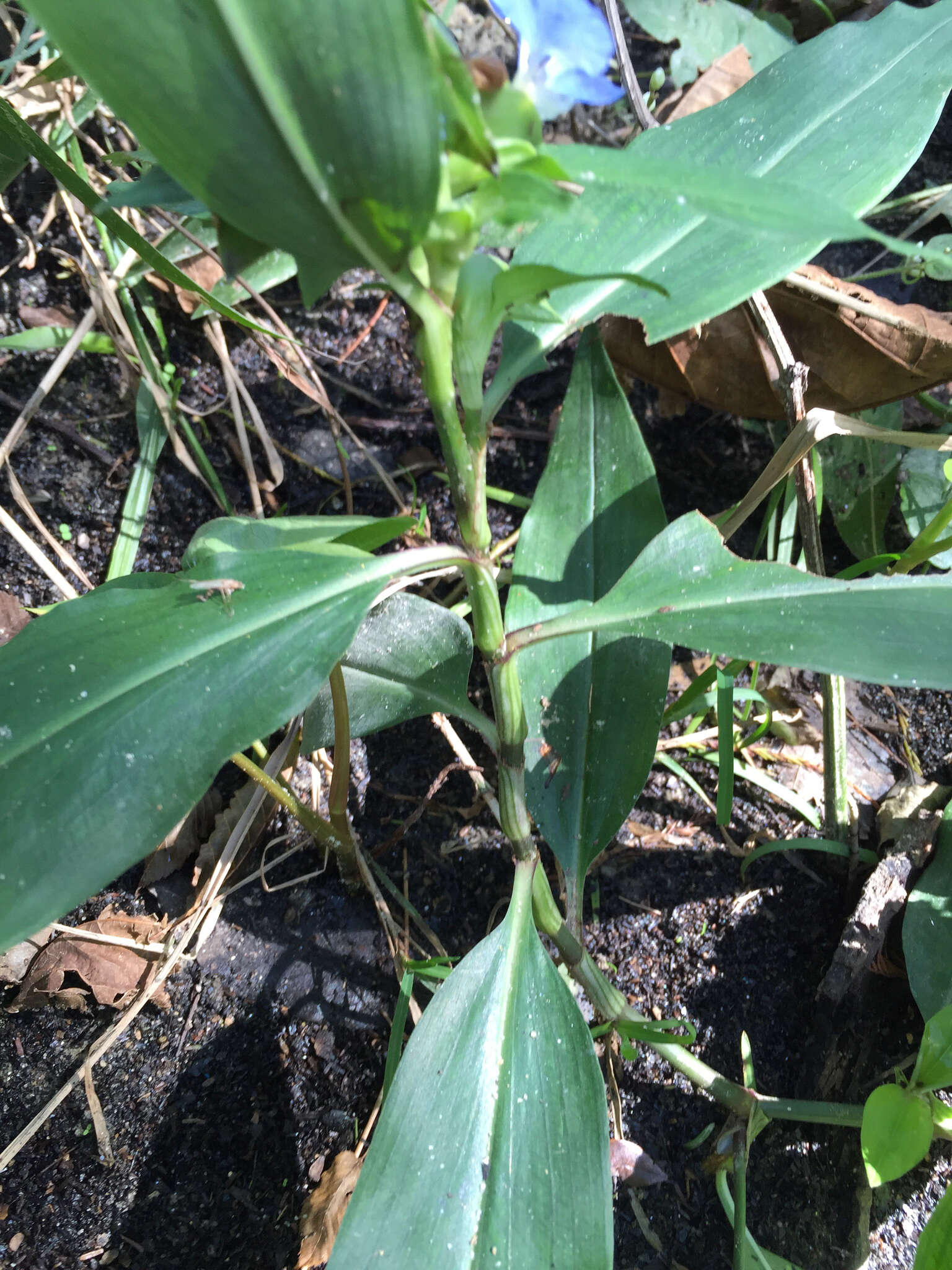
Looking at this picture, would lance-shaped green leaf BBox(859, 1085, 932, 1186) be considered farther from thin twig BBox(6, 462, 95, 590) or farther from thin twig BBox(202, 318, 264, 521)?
thin twig BBox(6, 462, 95, 590)

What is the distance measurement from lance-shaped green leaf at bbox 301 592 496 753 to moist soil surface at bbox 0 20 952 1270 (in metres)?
0.22

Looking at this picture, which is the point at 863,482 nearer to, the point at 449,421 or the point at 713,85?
the point at 713,85

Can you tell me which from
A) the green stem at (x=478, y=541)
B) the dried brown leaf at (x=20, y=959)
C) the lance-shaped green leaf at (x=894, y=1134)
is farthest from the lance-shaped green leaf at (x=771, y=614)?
the dried brown leaf at (x=20, y=959)

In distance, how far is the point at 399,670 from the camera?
938mm

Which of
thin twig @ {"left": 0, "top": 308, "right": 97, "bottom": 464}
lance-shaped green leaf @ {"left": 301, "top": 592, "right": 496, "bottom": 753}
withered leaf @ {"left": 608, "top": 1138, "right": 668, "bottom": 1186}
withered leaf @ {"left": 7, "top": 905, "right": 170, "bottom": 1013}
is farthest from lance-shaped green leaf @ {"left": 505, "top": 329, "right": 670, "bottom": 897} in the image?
thin twig @ {"left": 0, "top": 308, "right": 97, "bottom": 464}

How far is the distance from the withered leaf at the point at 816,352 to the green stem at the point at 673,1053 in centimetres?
80

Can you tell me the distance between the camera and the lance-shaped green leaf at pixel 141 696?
57 cm

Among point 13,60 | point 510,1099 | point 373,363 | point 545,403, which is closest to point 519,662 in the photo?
point 510,1099

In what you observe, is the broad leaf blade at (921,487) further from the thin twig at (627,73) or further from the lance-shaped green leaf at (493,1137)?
the lance-shaped green leaf at (493,1137)

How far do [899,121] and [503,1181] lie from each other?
1151mm

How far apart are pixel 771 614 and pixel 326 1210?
32.2 inches

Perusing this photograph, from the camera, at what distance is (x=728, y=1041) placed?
98cm

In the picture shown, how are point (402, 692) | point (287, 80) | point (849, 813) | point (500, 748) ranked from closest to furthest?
point (287, 80) → point (500, 748) → point (402, 692) → point (849, 813)

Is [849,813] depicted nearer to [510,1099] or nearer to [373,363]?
[510,1099]
